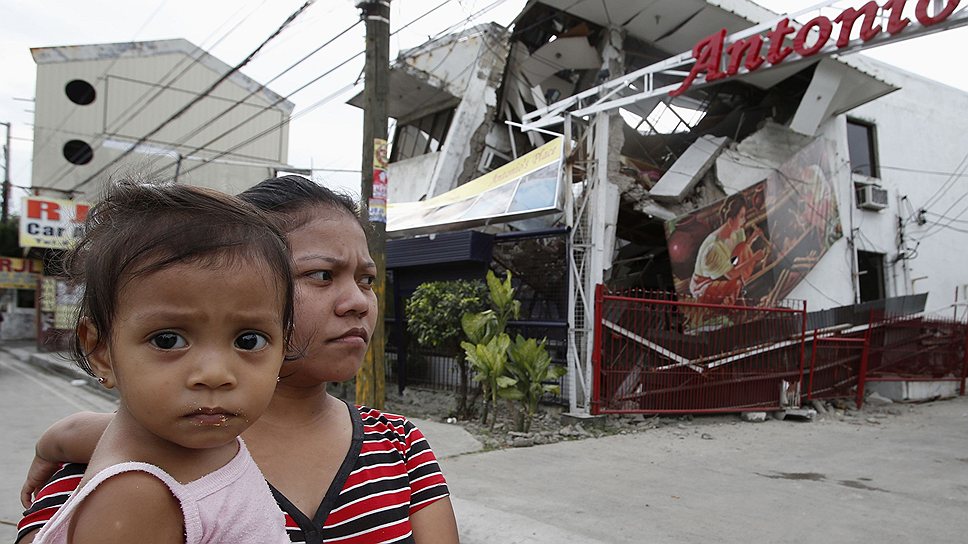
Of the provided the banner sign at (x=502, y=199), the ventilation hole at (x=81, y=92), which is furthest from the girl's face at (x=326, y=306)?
the ventilation hole at (x=81, y=92)

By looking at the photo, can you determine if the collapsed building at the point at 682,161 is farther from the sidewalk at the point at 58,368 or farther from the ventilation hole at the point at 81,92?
the ventilation hole at the point at 81,92

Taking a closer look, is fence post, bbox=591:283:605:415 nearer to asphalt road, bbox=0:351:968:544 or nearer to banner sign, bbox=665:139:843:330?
asphalt road, bbox=0:351:968:544

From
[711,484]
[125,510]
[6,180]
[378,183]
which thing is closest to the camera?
[125,510]

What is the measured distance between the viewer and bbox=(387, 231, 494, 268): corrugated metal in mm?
9227

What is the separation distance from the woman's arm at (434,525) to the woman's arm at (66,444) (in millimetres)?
624

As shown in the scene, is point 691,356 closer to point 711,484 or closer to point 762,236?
point 711,484

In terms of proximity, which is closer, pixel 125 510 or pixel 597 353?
pixel 125 510

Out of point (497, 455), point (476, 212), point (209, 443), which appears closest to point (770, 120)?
point (476, 212)

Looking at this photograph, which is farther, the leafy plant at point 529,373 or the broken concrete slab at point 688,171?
the broken concrete slab at point 688,171

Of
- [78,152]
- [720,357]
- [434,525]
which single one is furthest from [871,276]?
[78,152]

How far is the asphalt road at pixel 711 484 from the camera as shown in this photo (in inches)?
177

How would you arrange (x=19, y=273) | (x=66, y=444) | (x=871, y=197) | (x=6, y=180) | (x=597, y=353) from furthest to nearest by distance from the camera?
(x=6, y=180) < (x=19, y=273) < (x=871, y=197) < (x=597, y=353) < (x=66, y=444)

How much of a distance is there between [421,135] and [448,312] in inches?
395

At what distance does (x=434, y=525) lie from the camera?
4.57ft
